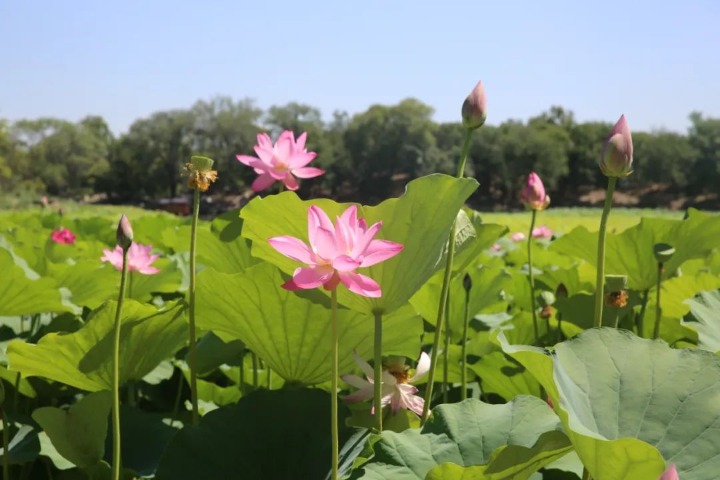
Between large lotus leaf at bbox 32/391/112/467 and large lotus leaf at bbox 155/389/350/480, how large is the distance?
104mm

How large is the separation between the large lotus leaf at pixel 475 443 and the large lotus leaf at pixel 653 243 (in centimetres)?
A: 77

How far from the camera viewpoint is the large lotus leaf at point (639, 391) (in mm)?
540

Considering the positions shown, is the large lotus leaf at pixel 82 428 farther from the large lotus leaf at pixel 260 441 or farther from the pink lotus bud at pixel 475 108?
the pink lotus bud at pixel 475 108

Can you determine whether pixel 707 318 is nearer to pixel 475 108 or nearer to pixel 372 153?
pixel 475 108

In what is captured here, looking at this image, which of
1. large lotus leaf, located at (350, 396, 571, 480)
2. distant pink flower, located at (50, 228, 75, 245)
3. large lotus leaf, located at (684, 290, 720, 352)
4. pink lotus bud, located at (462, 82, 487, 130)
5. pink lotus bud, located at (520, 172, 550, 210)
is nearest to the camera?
large lotus leaf, located at (350, 396, 571, 480)

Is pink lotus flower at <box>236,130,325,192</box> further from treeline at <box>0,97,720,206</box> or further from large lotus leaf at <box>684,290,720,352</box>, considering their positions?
treeline at <box>0,97,720,206</box>

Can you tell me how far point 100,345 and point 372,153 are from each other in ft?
132

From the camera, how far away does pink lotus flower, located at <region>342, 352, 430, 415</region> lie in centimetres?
79

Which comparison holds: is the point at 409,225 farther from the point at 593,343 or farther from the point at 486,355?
the point at 486,355

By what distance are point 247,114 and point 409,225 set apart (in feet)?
136

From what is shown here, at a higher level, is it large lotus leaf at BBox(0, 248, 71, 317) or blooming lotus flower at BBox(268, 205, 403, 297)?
blooming lotus flower at BBox(268, 205, 403, 297)

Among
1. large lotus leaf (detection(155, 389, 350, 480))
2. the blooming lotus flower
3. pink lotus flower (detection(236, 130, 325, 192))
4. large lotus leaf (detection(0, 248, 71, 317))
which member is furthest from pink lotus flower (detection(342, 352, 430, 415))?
large lotus leaf (detection(0, 248, 71, 317))

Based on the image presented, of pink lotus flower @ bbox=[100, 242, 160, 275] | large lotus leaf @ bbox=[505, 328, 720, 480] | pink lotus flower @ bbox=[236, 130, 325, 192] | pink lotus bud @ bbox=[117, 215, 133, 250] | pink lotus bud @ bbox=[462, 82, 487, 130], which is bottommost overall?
pink lotus flower @ bbox=[100, 242, 160, 275]

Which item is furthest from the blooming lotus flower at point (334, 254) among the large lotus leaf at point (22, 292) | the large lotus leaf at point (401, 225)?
the large lotus leaf at point (22, 292)
